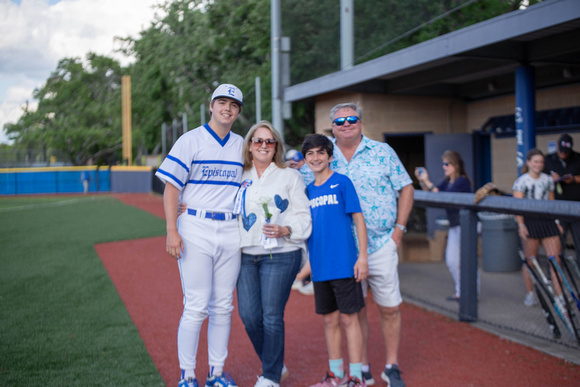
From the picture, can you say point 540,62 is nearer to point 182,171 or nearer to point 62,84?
point 182,171

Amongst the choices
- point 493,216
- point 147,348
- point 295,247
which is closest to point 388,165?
point 295,247

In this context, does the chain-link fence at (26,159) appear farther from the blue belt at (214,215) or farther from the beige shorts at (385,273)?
the beige shorts at (385,273)

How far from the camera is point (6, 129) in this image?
61.1 meters

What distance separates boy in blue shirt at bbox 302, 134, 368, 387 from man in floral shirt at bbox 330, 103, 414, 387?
17cm

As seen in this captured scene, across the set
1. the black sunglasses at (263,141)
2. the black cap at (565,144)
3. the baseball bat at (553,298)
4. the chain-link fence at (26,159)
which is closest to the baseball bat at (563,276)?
the baseball bat at (553,298)

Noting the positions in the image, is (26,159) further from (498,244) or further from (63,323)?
(498,244)

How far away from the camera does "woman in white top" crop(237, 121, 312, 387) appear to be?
349 centimetres

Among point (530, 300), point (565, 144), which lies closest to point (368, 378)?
point (530, 300)

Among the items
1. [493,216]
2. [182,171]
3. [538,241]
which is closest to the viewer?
[182,171]

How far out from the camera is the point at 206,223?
136 inches

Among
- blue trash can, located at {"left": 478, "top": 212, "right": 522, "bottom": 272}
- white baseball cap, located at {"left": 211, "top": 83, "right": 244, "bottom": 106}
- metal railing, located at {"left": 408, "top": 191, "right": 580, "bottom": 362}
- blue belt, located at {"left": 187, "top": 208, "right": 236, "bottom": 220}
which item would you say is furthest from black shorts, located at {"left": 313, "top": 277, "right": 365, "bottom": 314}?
blue trash can, located at {"left": 478, "top": 212, "right": 522, "bottom": 272}

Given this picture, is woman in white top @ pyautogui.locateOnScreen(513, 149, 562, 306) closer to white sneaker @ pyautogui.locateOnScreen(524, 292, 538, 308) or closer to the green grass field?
white sneaker @ pyautogui.locateOnScreen(524, 292, 538, 308)

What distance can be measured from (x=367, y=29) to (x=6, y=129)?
61302 millimetres

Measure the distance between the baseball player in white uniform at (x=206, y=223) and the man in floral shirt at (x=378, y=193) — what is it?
722mm
